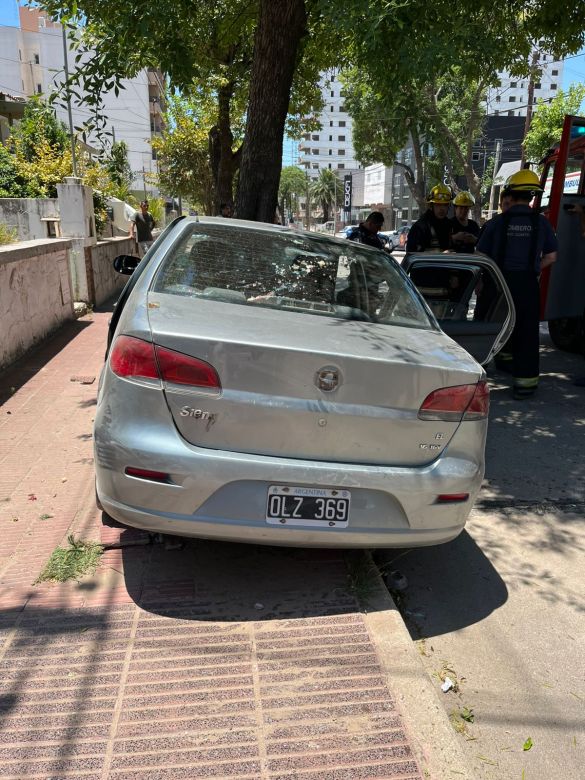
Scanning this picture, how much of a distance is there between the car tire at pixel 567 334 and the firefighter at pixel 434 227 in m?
2.06

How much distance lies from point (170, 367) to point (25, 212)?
11.9 meters

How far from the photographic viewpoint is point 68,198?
35.3 ft

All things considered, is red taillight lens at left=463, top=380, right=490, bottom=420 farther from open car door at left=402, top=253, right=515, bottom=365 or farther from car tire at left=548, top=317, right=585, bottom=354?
car tire at left=548, top=317, right=585, bottom=354

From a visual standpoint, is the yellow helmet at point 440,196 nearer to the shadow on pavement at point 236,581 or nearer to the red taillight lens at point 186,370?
the shadow on pavement at point 236,581

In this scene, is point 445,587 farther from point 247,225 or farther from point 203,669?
point 247,225

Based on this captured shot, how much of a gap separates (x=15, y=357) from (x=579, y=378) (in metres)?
6.27

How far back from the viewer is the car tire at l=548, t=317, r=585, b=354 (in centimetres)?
874

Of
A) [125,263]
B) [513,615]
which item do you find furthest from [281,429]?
[125,263]

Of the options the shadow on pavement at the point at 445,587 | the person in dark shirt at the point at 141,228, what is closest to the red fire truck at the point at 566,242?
the shadow on pavement at the point at 445,587

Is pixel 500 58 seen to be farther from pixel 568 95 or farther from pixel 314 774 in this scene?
pixel 568 95

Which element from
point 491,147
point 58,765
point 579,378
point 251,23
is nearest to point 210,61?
point 251,23

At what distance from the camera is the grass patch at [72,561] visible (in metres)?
3.12

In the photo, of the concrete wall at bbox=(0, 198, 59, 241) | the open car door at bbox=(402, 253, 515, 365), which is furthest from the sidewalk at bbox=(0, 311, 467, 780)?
the concrete wall at bbox=(0, 198, 59, 241)

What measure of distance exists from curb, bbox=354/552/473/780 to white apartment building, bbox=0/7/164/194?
6105cm
